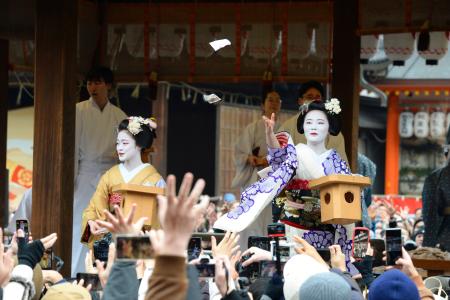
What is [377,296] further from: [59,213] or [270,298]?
[59,213]

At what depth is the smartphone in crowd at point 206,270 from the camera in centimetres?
472

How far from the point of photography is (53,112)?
28.6ft

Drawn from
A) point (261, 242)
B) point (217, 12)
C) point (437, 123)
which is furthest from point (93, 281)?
point (437, 123)

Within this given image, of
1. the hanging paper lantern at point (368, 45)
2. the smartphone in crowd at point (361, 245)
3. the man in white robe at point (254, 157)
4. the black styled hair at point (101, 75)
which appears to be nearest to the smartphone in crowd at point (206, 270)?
the smartphone in crowd at point (361, 245)

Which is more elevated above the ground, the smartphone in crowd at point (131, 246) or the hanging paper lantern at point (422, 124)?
the hanging paper lantern at point (422, 124)

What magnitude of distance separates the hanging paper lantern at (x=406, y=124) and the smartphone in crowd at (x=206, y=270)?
66.8 ft

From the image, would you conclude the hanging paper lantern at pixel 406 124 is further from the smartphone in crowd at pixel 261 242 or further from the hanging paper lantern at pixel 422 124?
the smartphone in crowd at pixel 261 242

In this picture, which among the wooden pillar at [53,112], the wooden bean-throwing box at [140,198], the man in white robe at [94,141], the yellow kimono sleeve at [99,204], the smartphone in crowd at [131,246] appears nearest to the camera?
the smartphone in crowd at [131,246]

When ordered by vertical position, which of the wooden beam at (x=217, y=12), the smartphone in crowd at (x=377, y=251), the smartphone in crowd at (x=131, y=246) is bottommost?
the smartphone in crowd at (x=377, y=251)

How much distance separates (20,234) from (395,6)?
607cm

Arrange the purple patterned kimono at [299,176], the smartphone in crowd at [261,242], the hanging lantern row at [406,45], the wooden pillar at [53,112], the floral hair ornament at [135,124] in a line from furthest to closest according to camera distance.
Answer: the hanging lantern row at [406,45]
the floral hair ornament at [135,124]
the wooden pillar at [53,112]
the purple patterned kimono at [299,176]
the smartphone in crowd at [261,242]

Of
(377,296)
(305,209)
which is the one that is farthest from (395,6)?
(377,296)

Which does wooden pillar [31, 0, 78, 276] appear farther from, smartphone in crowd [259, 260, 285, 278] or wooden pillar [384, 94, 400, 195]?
wooden pillar [384, 94, 400, 195]

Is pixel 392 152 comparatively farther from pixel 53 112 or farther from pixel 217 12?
pixel 53 112
